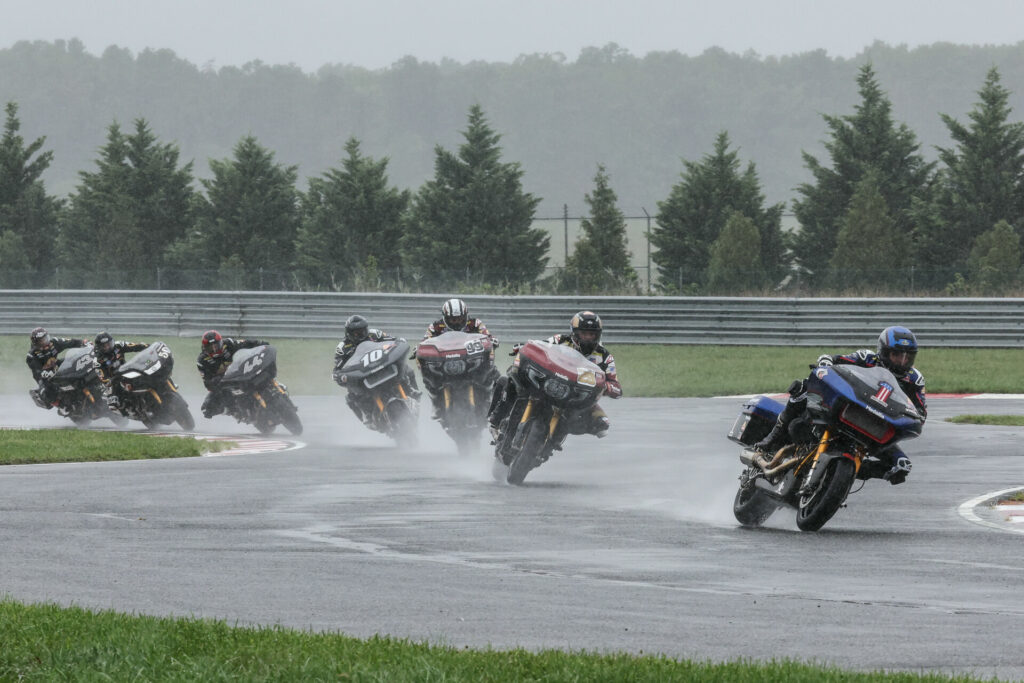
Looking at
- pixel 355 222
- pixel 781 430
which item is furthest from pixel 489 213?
pixel 781 430

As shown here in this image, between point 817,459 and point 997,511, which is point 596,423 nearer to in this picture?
point 997,511

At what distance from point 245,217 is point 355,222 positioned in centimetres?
494

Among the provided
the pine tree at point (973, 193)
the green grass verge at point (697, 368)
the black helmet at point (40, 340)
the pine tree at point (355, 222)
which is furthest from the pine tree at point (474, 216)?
the black helmet at point (40, 340)

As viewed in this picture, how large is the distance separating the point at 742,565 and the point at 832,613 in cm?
165

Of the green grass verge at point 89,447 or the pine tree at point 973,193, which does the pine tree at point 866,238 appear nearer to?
the pine tree at point 973,193

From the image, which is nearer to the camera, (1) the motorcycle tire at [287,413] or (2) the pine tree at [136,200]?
(1) the motorcycle tire at [287,413]

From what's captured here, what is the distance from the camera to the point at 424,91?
19575 cm

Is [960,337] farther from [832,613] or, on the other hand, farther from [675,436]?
[832,613]

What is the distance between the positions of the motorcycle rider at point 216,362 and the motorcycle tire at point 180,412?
654 millimetres

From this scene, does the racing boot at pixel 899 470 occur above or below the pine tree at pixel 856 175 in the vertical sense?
below

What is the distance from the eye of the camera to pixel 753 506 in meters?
11.9

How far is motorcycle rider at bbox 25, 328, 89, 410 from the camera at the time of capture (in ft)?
75.9

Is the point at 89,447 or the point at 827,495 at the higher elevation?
the point at 827,495

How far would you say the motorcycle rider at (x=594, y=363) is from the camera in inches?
578
